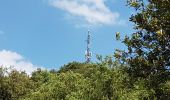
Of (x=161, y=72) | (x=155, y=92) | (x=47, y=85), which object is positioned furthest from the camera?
(x=47, y=85)

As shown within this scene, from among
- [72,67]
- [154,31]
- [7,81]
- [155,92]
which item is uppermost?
[72,67]

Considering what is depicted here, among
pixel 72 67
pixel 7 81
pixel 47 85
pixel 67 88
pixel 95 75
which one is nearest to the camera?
pixel 95 75

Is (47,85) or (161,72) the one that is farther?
(47,85)

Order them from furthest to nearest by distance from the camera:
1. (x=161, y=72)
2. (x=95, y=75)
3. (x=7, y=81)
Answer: (x=7, y=81), (x=95, y=75), (x=161, y=72)

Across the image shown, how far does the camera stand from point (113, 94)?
3325 cm

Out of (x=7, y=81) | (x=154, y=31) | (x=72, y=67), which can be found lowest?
(x=154, y=31)

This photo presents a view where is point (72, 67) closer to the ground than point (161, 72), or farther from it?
farther from it

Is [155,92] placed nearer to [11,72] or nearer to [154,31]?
[154,31]

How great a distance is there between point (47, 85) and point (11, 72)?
28987 mm

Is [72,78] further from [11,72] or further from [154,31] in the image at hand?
[11,72]

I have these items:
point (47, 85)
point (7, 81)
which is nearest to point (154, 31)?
point (47, 85)

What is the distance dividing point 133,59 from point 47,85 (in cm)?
2105

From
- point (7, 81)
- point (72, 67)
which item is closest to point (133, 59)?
point (7, 81)

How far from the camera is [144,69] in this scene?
30.2m
